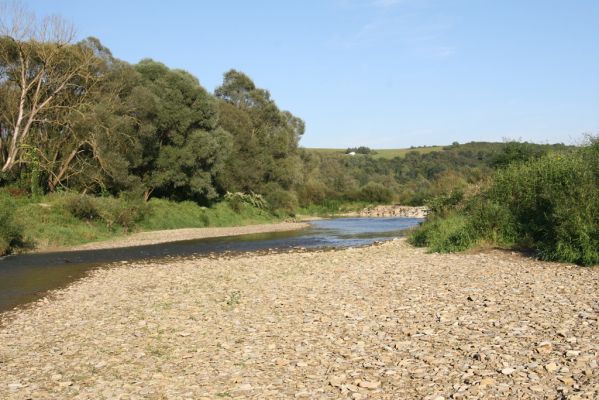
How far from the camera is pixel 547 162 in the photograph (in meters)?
21.6

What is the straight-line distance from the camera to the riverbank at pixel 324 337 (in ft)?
24.6

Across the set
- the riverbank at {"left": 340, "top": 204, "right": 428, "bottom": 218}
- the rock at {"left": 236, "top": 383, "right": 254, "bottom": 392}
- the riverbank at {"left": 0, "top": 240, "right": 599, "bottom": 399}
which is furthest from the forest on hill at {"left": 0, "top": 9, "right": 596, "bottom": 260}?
the riverbank at {"left": 340, "top": 204, "right": 428, "bottom": 218}

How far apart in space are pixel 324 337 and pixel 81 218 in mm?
32488

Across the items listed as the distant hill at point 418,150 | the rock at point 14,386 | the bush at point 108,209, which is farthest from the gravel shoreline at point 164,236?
the distant hill at point 418,150

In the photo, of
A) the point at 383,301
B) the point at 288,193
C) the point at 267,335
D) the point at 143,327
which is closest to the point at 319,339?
the point at 267,335

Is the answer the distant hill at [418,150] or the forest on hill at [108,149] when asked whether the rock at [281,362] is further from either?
the distant hill at [418,150]

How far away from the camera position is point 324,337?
396 inches

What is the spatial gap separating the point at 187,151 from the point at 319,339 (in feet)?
131

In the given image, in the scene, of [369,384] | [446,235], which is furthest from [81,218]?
[369,384]

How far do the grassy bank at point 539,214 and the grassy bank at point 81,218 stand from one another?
879 inches

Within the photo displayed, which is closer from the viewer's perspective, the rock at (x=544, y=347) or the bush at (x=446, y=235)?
the rock at (x=544, y=347)

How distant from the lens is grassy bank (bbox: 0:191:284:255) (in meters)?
30.3

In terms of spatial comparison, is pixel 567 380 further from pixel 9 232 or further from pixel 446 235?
pixel 9 232

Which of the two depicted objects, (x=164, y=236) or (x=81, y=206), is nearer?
(x=81, y=206)
